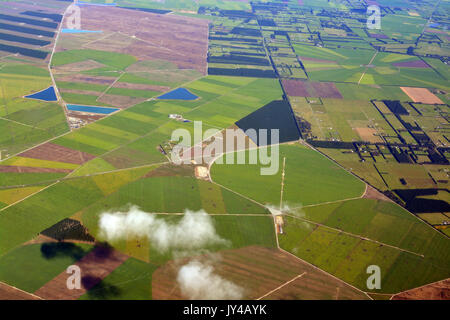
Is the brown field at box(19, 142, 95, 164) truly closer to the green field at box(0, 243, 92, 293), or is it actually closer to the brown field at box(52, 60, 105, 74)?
the green field at box(0, 243, 92, 293)

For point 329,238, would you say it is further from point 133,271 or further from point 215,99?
point 215,99

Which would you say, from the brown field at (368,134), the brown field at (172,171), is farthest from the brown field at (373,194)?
the brown field at (172,171)

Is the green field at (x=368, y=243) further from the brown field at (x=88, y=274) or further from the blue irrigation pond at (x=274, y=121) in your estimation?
the blue irrigation pond at (x=274, y=121)

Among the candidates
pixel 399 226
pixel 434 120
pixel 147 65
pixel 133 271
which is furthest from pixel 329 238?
pixel 147 65

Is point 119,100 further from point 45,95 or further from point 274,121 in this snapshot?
point 274,121

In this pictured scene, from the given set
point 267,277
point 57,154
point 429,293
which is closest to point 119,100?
point 57,154

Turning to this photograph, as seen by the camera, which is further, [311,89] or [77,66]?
[311,89]
